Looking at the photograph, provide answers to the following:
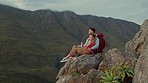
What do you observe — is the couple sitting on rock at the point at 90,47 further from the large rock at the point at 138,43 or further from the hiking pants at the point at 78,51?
the large rock at the point at 138,43

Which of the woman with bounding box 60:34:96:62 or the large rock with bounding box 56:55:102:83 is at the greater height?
the woman with bounding box 60:34:96:62

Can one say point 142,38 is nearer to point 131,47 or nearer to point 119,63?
point 131,47

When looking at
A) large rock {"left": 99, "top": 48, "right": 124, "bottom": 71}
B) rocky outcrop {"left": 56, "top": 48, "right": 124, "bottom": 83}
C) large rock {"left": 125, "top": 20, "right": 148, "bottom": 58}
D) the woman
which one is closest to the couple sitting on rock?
the woman

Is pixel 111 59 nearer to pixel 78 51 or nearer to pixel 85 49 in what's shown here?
pixel 85 49

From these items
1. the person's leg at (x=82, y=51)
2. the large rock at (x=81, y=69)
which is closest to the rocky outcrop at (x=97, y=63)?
the large rock at (x=81, y=69)

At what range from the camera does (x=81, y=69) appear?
872 inches

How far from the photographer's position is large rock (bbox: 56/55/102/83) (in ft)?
68.2

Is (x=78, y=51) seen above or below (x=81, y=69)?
above

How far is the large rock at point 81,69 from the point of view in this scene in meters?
20.8

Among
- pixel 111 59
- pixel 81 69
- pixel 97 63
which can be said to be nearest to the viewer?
pixel 111 59

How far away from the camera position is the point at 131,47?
78.3 ft

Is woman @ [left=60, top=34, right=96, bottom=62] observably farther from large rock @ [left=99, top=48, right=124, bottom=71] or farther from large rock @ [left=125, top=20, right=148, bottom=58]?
large rock @ [left=125, top=20, right=148, bottom=58]

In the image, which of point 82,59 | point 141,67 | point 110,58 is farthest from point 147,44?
point 82,59

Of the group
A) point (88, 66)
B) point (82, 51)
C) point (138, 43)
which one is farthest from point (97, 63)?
point (138, 43)
